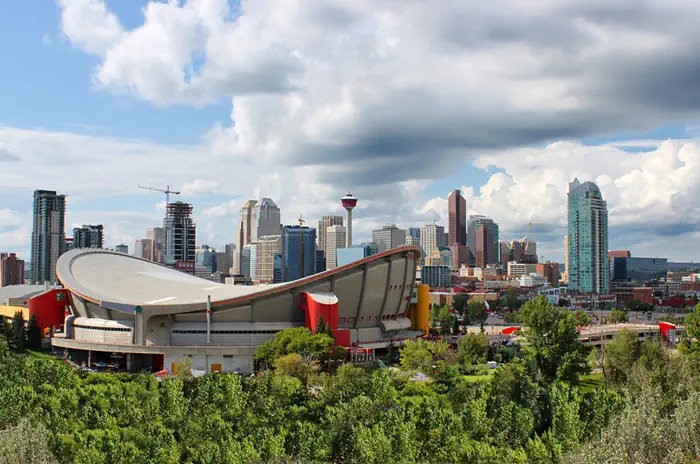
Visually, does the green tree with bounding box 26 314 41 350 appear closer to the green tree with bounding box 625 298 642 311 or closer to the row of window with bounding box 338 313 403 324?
the row of window with bounding box 338 313 403 324

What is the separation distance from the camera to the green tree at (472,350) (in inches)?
2655

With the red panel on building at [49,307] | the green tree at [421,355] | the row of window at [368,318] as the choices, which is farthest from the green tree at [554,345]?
the red panel on building at [49,307]

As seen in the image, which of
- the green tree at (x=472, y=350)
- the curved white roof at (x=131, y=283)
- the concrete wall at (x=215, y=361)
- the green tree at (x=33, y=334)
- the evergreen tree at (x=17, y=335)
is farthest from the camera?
the green tree at (x=33, y=334)

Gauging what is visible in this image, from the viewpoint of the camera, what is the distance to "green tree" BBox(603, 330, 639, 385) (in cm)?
5488

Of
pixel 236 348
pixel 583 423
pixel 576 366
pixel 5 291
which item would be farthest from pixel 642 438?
pixel 5 291

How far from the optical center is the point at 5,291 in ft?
368

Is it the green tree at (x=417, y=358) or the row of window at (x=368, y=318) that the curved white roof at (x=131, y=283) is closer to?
the row of window at (x=368, y=318)

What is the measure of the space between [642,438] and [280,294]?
40.9 metres

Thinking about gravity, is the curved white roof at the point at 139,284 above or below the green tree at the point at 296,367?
above

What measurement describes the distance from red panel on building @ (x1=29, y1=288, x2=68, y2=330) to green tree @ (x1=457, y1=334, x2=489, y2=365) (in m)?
42.6

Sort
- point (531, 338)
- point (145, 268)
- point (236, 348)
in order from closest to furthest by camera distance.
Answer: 1. point (531, 338)
2. point (236, 348)
3. point (145, 268)

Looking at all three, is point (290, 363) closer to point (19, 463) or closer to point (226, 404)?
point (226, 404)

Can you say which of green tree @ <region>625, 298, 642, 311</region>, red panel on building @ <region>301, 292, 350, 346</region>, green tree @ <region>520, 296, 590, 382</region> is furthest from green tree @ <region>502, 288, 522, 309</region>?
green tree @ <region>520, 296, 590, 382</region>

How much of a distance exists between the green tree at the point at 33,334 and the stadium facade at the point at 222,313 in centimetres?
392
